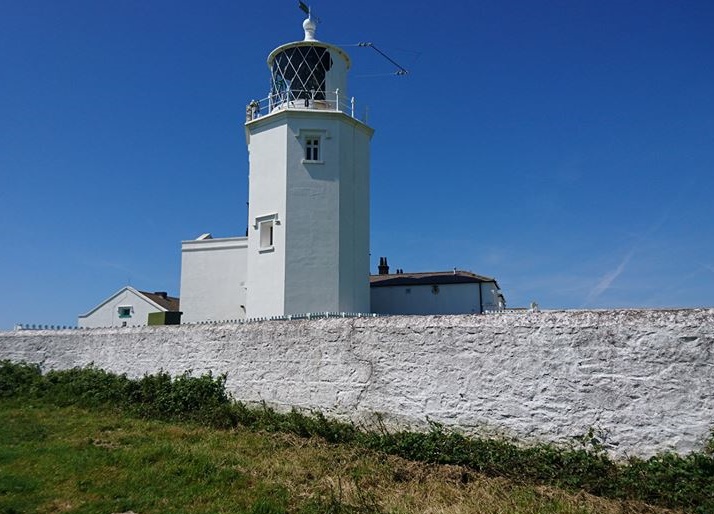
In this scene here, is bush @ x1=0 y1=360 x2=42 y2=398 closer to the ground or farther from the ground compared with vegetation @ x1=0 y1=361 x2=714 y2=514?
farther from the ground

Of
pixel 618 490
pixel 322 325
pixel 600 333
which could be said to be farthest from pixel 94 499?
pixel 600 333

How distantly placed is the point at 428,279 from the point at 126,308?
16.9 meters

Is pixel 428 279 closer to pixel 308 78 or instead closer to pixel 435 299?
pixel 435 299

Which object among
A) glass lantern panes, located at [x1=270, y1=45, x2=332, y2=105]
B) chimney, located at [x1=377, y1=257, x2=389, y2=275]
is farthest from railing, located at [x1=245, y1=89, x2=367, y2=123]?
chimney, located at [x1=377, y1=257, x2=389, y2=275]

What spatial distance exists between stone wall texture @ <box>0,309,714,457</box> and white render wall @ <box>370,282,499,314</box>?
1114 cm

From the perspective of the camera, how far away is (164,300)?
2930 centimetres

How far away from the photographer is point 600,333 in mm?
5848

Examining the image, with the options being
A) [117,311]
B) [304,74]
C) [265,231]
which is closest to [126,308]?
[117,311]

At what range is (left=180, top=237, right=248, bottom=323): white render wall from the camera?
1895 cm

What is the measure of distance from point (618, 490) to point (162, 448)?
5.72 m

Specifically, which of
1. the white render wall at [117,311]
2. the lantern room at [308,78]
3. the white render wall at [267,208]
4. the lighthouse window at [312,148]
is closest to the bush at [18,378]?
the white render wall at [267,208]

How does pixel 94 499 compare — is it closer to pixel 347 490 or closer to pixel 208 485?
pixel 208 485

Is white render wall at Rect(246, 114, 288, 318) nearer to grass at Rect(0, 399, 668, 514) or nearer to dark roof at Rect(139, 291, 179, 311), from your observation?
grass at Rect(0, 399, 668, 514)

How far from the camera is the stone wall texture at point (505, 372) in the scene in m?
5.43
